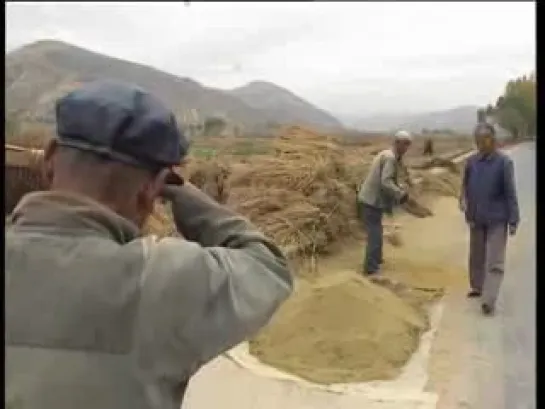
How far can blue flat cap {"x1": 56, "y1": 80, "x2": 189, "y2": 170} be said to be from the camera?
90 cm

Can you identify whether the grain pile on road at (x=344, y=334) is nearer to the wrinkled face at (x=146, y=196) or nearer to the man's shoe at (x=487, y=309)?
the man's shoe at (x=487, y=309)

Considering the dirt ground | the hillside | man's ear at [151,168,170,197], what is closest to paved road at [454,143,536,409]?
the dirt ground

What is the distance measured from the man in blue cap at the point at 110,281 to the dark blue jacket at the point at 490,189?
925 millimetres

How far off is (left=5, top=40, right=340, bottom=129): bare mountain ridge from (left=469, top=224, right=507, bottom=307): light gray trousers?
0.71 m

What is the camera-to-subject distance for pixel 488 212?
1949mm

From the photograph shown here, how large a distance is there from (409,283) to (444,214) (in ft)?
0.56

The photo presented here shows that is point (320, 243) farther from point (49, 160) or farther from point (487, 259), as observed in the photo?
point (49, 160)

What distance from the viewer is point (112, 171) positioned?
2.98 ft

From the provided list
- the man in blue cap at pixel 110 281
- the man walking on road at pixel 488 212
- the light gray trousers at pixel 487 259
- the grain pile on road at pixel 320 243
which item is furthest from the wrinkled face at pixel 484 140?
the man in blue cap at pixel 110 281

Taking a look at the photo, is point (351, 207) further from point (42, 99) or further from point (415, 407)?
point (42, 99)

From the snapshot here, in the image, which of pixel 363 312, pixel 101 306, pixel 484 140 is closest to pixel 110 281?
pixel 101 306

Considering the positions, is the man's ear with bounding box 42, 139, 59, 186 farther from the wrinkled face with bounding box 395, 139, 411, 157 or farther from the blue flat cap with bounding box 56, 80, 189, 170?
the wrinkled face with bounding box 395, 139, 411, 157

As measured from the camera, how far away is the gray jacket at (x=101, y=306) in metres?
0.87

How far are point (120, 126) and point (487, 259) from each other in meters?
1.26
